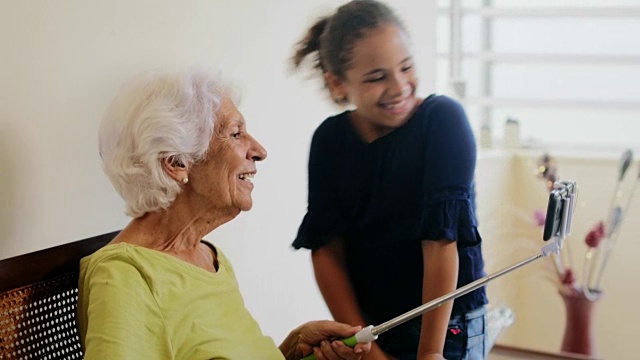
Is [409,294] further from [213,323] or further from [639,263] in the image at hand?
[639,263]

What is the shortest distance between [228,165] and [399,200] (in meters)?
0.27

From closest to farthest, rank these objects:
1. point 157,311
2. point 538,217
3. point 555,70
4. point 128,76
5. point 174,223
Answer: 1. point 157,311
2. point 174,223
3. point 128,76
4. point 538,217
5. point 555,70

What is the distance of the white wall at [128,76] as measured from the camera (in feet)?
4.40

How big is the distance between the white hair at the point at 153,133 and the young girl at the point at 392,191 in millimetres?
223

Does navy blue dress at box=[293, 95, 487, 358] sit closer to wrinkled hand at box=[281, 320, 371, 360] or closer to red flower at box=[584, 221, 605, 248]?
wrinkled hand at box=[281, 320, 371, 360]

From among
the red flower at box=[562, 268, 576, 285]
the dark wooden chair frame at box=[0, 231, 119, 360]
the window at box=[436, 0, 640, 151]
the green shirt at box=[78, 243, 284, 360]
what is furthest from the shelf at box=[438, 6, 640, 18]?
the dark wooden chair frame at box=[0, 231, 119, 360]

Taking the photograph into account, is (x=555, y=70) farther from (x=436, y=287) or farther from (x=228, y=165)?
(x=228, y=165)

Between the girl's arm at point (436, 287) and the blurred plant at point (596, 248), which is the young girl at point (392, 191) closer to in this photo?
the girl's arm at point (436, 287)

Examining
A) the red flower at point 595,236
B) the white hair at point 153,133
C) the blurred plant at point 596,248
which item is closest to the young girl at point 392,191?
the white hair at point 153,133

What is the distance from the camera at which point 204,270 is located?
55.1 inches

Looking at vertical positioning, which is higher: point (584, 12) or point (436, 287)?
point (584, 12)

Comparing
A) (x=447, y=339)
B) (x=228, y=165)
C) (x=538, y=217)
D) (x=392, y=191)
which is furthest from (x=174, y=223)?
(x=538, y=217)

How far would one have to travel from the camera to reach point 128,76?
150cm

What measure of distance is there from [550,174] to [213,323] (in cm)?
89
